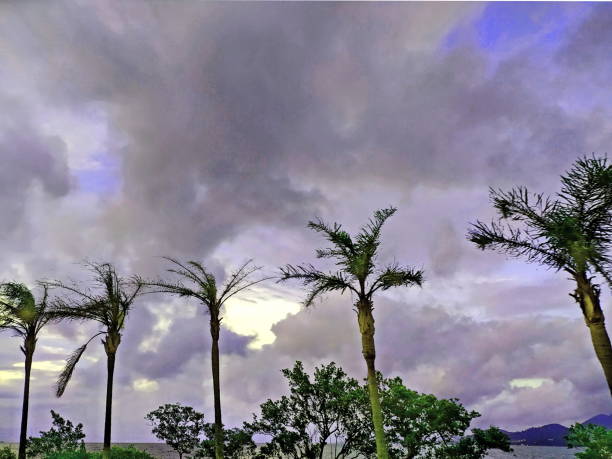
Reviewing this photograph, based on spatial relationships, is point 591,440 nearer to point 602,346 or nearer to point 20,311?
point 602,346

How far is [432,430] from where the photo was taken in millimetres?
26703

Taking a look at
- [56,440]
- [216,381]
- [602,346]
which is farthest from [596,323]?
[56,440]

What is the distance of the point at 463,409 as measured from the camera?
27.6 m

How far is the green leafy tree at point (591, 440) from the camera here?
2138cm

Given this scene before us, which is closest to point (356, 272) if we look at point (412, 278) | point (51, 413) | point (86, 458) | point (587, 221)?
point (412, 278)

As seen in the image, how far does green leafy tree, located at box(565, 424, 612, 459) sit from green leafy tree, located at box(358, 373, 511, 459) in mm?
4605

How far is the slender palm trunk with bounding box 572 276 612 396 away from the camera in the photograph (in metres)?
14.6

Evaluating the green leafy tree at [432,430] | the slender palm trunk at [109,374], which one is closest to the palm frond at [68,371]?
the slender palm trunk at [109,374]

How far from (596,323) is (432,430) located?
14333 millimetres

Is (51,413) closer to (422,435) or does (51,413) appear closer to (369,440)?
(369,440)

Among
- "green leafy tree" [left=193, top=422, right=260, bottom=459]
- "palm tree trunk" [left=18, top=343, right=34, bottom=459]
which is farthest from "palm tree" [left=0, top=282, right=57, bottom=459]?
"green leafy tree" [left=193, top=422, right=260, bottom=459]

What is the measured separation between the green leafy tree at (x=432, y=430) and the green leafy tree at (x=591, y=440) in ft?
15.1

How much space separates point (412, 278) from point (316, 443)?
13.5 metres

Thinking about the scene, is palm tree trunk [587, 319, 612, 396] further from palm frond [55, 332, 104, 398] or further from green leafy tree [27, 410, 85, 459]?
green leafy tree [27, 410, 85, 459]
